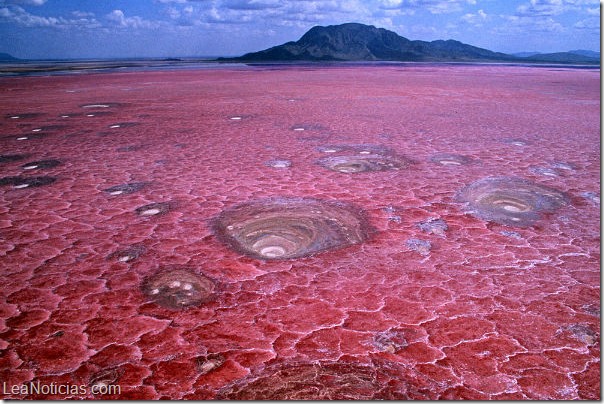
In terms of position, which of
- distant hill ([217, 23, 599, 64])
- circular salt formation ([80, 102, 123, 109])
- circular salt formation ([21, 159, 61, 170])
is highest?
distant hill ([217, 23, 599, 64])

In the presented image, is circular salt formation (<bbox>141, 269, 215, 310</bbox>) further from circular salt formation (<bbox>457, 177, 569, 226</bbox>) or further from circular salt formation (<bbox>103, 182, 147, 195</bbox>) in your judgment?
circular salt formation (<bbox>457, 177, 569, 226</bbox>)

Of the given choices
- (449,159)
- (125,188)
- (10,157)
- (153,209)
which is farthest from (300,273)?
(10,157)

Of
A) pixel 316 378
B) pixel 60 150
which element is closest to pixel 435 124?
pixel 60 150

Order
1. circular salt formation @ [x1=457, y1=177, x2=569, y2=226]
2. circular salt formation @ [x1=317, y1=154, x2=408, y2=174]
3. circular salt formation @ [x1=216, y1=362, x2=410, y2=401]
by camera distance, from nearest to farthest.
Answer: circular salt formation @ [x1=216, y1=362, x2=410, y2=401]
circular salt formation @ [x1=457, y1=177, x2=569, y2=226]
circular salt formation @ [x1=317, y1=154, x2=408, y2=174]

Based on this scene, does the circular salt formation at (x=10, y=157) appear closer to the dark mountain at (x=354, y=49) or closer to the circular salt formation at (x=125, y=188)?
the circular salt formation at (x=125, y=188)

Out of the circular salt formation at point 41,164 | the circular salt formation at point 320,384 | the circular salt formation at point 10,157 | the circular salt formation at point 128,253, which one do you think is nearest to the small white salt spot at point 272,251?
the circular salt formation at point 128,253

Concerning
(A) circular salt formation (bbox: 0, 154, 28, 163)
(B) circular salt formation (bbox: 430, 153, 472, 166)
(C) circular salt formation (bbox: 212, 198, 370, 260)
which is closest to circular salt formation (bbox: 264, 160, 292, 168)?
(C) circular salt formation (bbox: 212, 198, 370, 260)

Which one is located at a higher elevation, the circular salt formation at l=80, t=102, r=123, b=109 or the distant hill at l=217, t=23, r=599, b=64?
the distant hill at l=217, t=23, r=599, b=64

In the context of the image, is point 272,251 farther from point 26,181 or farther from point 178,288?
point 26,181
